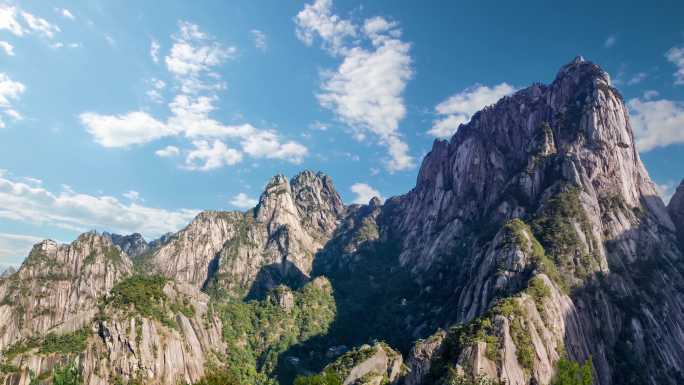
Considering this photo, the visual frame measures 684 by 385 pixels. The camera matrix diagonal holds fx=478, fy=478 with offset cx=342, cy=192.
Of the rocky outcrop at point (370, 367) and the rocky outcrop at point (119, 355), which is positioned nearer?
the rocky outcrop at point (370, 367)

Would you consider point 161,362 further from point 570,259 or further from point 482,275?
point 570,259

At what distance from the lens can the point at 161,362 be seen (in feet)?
603

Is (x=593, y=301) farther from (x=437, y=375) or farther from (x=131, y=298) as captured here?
(x=131, y=298)

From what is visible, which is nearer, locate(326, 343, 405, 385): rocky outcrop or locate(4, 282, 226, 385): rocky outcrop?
locate(326, 343, 405, 385): rocky outcrop

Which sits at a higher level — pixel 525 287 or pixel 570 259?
pixel 570 259

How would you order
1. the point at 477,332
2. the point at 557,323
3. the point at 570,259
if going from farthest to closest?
1. the point at 570,259
2. the point at 557,323
3. the point at 477,332

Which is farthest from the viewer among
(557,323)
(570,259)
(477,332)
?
(570,259)

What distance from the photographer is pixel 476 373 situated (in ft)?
397

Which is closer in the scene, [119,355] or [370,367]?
[370,367]

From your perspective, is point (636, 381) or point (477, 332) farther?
point (636, 381)

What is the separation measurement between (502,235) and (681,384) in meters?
78.5

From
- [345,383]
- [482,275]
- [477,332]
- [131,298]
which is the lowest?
[345,383]

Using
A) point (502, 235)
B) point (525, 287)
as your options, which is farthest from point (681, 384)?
point (502, 235)

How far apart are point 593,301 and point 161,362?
167m
